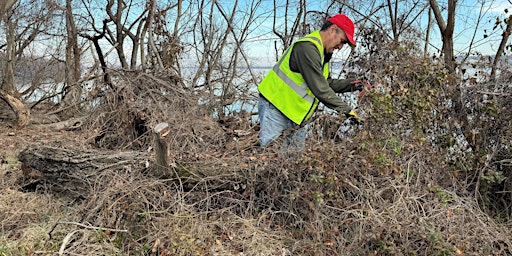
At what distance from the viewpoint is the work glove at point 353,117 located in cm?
376

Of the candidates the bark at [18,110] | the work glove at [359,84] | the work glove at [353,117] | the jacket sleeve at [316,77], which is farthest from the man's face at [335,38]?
the bark at [18,110]

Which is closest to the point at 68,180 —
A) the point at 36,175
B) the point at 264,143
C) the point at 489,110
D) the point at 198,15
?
the point at 36,175

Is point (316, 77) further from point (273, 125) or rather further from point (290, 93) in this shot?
point (273, 125)

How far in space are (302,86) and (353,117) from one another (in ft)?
1.74

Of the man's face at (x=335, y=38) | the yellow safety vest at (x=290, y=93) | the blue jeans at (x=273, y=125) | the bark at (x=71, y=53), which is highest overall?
the bark at (x=71, y=53)

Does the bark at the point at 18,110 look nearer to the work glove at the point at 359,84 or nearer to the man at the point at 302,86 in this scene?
the man at the point at 302,86

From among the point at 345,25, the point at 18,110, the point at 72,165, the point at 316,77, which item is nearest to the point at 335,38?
the point at 345,25

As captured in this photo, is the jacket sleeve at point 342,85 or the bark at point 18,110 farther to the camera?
the bark at point 18,110

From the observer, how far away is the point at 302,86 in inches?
158

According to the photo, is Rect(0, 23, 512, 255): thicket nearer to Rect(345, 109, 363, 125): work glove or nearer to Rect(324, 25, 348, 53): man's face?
Rect(345, 109, 363, 125): work glove

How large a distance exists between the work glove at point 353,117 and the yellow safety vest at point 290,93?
1.33 ft

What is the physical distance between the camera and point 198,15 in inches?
313

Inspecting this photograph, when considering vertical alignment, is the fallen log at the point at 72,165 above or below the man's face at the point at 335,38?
below

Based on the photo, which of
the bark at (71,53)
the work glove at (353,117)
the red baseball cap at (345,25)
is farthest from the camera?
the bark at (71,53)
